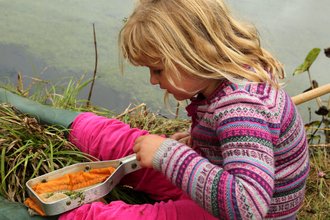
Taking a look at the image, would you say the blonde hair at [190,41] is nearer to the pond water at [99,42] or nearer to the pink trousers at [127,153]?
the pink trousers at [127,153]

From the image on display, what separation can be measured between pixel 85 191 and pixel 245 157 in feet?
1.44

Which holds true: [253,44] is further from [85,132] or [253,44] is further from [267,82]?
[85,132]

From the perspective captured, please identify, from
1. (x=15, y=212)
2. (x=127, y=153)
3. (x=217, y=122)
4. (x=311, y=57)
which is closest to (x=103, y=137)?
(x=127, y=153)

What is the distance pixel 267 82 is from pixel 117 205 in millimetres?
529

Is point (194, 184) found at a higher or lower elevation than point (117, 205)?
higher

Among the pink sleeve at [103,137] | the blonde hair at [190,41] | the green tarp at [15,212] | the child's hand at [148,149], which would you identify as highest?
the blonde hair at [190,41]

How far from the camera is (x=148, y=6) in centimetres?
79

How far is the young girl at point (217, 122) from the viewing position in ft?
1.94

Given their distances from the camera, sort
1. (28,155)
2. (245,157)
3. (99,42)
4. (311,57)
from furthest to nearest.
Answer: (99,42)
(311,57)
(28,155)
(245,157)

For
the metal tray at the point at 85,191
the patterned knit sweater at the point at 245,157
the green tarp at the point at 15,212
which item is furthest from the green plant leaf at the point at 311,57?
the green tarp at the point at 15,212

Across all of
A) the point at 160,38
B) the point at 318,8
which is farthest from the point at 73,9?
the point at 318,8

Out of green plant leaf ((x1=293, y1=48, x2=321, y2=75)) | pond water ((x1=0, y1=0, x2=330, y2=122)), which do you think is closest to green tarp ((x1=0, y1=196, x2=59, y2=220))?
pond water ((x1=0, y1=0, x2=330, y2=122))

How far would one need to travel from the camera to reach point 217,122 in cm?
67

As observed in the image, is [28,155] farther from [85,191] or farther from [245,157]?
[245,157]
